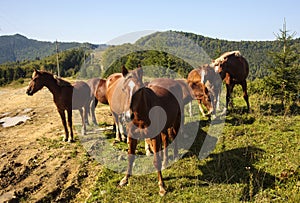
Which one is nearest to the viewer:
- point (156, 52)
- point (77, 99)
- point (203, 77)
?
point (203, 77)

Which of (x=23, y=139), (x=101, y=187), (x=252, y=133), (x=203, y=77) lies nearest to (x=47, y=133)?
(x=23, y=139)

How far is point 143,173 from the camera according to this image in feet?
18.2

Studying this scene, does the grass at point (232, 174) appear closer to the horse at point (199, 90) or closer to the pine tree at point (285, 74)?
the horse at point (199, 90)

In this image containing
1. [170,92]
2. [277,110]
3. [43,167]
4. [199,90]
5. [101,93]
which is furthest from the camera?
[277,110]

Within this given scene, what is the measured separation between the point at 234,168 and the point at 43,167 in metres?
4.77

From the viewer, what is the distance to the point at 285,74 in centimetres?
991

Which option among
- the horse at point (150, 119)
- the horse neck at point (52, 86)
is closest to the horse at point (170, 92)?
the horse at point (150, 119)

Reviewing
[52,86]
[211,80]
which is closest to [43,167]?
[52,86]

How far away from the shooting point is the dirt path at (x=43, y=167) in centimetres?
505

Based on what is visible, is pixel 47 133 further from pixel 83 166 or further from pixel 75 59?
pixel 75 59

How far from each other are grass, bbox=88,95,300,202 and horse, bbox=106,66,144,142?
5.28ft

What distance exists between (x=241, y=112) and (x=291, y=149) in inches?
121

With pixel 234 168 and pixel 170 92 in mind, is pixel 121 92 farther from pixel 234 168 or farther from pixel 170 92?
pixel 234 168

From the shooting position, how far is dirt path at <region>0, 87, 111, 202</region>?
5047 mm
